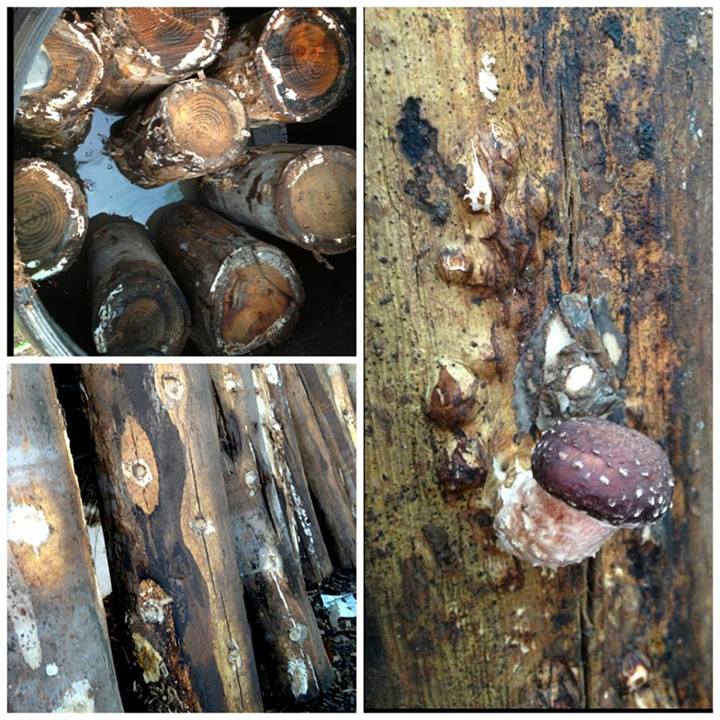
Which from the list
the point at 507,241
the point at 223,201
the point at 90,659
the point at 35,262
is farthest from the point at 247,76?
the point at 90,659

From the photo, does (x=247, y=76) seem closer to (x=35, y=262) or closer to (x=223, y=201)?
(x=223, y=201)

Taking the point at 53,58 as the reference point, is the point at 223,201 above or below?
below

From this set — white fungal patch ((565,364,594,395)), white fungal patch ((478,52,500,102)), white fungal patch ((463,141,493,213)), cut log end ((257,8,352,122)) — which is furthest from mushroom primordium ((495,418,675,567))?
cut log end ((257,8,352,122))

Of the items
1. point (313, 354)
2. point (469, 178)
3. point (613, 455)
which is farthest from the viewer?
point (313, 354)

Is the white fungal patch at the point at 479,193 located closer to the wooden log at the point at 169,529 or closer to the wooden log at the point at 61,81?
the wooden log at the point at 169,529

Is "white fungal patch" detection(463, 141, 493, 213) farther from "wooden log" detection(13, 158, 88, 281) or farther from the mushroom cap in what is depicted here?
"wooden log" detection(13, 158, 88, 281)

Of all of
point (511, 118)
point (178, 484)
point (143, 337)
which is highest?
point (511, 118)

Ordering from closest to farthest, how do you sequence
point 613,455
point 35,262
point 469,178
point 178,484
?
point 613,455 < point 469,178 < point 178,484 < point 35,262
